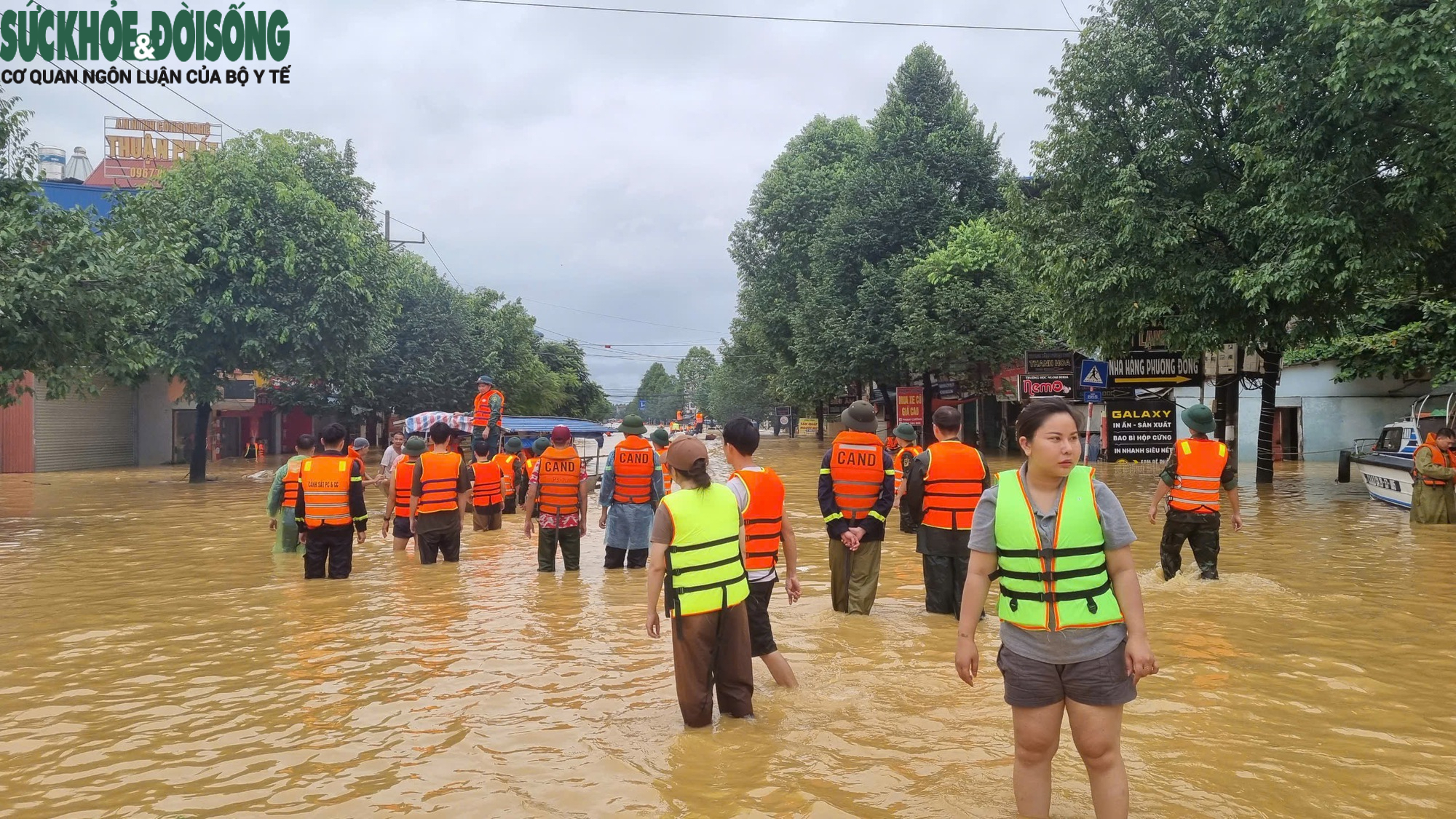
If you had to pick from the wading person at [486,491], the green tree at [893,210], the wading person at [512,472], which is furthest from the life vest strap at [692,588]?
the green tree at [893,210]

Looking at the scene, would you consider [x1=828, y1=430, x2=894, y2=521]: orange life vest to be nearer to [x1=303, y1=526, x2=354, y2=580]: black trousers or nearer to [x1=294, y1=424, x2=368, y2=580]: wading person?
[x1=294, y1=424, x2=368, y2=580]: wading person

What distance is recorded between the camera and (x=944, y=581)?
328 inches

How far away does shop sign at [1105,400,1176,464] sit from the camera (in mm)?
20156

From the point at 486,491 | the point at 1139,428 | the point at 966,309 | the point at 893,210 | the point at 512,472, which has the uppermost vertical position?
the point at 893,210

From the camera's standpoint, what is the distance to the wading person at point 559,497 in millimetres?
10766

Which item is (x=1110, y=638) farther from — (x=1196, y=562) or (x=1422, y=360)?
(x=1422, y=360)

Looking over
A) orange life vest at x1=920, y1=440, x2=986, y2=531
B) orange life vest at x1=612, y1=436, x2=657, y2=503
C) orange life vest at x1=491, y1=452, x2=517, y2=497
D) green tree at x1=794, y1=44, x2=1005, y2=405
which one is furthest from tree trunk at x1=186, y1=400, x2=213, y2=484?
orange life vest at x1=920, y1=440, x2=986, y2=531

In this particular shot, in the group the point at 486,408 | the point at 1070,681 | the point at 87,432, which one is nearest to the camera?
the point at 1070,681

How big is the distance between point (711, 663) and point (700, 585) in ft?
1.46

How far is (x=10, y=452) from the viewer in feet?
107

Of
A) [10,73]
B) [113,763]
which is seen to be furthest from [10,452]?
[113,763]

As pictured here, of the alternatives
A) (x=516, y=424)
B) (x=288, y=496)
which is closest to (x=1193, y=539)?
(x=288, y=496)

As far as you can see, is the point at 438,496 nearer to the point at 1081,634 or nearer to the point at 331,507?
the point at 331,507

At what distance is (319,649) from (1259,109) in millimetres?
14948
